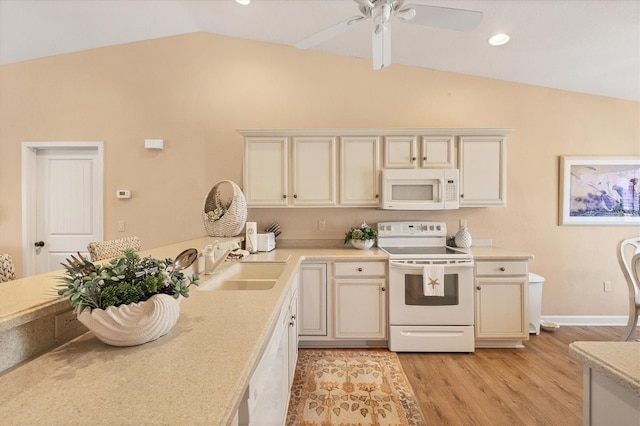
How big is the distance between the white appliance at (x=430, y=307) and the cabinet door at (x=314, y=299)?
60 centimetres

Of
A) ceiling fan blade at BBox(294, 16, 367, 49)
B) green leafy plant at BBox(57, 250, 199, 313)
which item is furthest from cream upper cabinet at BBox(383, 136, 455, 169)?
green leafy plant at BBox(57, 250, 199, 313)

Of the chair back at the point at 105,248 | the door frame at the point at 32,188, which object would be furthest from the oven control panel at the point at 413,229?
the door frame at the point at 32,188

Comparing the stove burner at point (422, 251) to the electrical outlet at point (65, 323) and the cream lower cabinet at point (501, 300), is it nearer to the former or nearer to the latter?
the cream lower cabinet at point (501, 300)

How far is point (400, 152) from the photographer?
3021mm

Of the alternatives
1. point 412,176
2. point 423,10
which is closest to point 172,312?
point 423,10

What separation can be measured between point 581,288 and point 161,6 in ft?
17.0

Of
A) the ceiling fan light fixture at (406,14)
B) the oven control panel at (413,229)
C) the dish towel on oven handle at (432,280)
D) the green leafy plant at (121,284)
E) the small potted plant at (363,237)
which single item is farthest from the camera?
the oven control panel at (413,229)

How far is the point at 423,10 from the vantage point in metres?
1.76

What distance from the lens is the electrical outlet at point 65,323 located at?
0.89 m

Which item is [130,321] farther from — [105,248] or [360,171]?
[360,171]

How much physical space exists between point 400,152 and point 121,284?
8.80 feet

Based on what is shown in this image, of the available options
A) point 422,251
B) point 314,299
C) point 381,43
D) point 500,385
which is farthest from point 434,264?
point 381,43

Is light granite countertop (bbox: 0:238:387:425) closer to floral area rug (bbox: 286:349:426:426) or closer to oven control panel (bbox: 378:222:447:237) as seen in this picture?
floral area rug (bbox: 286:349:426:426)

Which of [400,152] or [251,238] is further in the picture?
[400,152]
